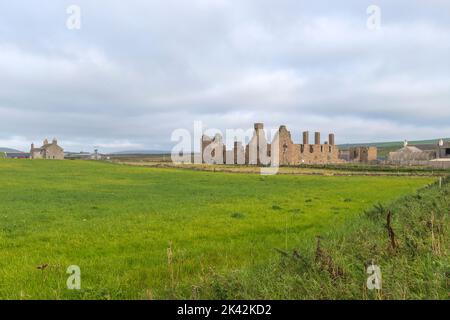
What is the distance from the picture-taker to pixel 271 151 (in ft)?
306

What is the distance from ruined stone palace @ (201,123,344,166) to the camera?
91688 millimetres

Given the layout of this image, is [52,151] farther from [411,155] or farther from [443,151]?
[443,151]

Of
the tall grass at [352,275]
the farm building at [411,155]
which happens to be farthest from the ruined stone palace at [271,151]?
the tall grass at [352,275]

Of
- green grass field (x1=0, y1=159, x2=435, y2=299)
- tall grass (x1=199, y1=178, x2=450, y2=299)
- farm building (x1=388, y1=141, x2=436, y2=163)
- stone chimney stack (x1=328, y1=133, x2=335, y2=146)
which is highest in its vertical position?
stone chimney stack (x1=328, y1=133, x2=335, y2=146)

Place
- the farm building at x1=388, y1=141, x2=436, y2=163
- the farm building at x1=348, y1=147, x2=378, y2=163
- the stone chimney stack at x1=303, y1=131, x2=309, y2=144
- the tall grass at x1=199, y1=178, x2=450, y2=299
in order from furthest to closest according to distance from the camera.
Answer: the farm building at x1=348, y1=147, x2=378, y2=163 < the stone chimney stack at x1=303, y1=131, x2=309, y2=144 < the farm building at x1=388, y1=141, x2=436, y2=163 < the tall grass at x1=199, y1=178, x2=450, y2=299

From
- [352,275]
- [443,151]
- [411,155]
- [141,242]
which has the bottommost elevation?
[141,242]

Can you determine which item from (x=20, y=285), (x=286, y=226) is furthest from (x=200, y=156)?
(x=20, y=285)

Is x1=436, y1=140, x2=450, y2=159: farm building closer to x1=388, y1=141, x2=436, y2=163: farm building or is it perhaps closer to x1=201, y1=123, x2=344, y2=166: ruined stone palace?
x1=388, y1=141, x2=436, y2=163: farm building

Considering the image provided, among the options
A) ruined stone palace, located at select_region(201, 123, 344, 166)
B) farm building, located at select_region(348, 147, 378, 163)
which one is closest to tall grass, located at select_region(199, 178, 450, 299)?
ruined stone palace, located at select_region(201, 123, 344, 166)

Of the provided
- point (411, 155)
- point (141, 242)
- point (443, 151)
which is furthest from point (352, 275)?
point (411, 155)

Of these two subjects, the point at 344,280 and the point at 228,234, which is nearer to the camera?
the point at 344,280
